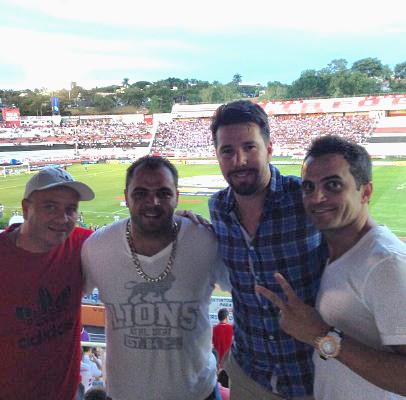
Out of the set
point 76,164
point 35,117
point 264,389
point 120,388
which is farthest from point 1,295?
point 35,117

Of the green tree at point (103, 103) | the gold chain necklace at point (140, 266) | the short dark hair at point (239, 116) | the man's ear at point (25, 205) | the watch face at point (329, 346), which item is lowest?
the watch face at point (329, 346)

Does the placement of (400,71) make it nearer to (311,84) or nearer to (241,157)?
(311,84)

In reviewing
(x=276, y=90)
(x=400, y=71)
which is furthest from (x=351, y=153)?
(x=276, y=90)

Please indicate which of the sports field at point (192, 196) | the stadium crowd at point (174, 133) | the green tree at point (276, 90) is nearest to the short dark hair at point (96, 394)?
the sports field at point (192, 196)

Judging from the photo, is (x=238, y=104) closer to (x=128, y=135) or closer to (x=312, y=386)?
(x=312, y=386)

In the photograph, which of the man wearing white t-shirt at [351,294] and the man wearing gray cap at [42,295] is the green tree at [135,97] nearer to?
the man wearing gray cap at [42,295]

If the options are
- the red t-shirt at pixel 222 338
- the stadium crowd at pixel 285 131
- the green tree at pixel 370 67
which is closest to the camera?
the red t-shirt at pixel 222 338

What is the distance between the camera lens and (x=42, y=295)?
57.2 inches

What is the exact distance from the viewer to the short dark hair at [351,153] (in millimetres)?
1159

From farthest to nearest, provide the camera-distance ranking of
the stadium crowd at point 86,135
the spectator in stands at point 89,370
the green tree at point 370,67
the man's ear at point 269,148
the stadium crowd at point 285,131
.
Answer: the stadium crowd at point 86,135 → the stadium crowd at point 285,131 → the green tree at point 370,67 → the spectator in stands at point 89,370 → the man's ear at point 269,148

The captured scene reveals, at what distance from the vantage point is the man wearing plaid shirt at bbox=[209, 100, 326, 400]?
132 centimetres

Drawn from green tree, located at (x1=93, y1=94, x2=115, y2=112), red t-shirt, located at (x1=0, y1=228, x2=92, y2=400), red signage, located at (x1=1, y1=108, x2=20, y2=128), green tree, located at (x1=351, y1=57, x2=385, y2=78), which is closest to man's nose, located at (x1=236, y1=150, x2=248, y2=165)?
red t-shirt, located at (x1=0, y1=228, x2=92, y2=400)

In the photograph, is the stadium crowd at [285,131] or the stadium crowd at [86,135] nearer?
the stadium crowd at [285,131]

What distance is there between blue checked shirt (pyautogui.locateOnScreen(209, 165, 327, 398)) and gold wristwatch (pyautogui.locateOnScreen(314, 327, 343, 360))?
0.91ft
